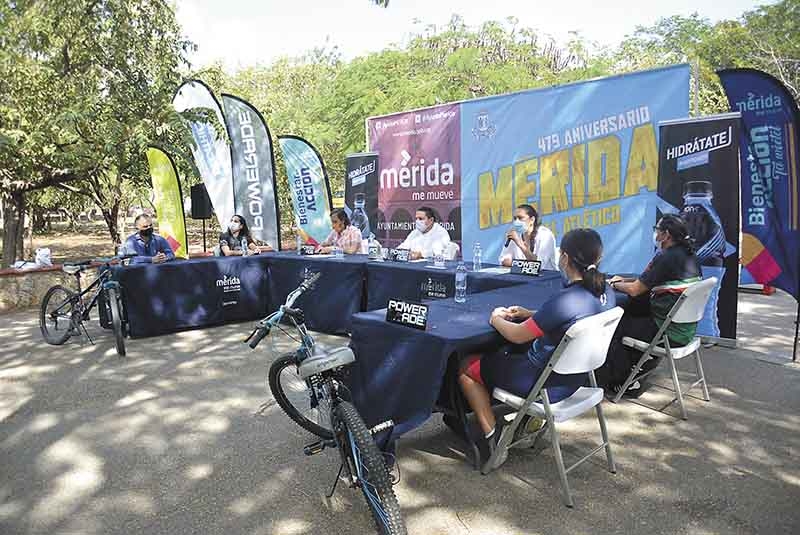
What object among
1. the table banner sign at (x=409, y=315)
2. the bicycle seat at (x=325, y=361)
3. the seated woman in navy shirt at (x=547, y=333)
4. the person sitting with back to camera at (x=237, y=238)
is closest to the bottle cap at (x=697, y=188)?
the seated woman in navy shirt at (x=547, y=333)

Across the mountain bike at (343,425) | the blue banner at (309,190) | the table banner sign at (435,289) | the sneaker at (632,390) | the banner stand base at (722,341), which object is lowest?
the sneaker at (632,390)

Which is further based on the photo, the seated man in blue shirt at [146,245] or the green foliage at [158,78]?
the green foliage at [158,78]

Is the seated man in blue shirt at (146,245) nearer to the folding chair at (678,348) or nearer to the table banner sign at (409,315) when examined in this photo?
the table banner sign at (409,315)

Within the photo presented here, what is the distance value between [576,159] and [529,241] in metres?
1.59

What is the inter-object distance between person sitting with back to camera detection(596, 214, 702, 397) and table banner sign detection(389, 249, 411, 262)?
2.29 metres

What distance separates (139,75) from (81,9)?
1834 mm

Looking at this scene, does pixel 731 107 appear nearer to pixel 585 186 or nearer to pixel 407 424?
pixel 585 186

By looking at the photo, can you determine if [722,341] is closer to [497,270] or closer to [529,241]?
[529,241]

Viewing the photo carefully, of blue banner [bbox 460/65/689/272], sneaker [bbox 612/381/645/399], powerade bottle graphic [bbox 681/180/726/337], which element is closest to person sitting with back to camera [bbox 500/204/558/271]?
blue banner [bbox 460/65/689/272]

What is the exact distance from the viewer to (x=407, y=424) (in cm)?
282

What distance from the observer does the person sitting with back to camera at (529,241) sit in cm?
557

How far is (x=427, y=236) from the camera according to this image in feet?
21.6

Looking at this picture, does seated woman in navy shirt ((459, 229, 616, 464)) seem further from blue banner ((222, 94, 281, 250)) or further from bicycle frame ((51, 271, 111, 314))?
blue banner ((222, 94, 281, 250))

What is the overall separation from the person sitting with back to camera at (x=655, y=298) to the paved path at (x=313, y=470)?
0.26 m
